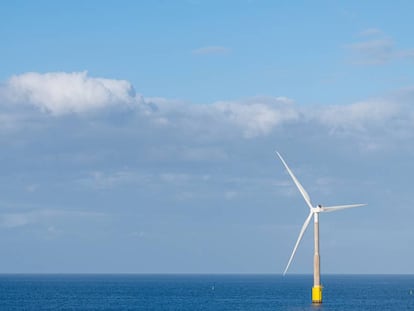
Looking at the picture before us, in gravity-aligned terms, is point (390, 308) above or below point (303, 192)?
below

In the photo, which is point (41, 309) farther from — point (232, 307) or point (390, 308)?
point (390, 308)

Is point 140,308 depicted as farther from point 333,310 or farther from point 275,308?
point 333,310

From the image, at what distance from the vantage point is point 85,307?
655 ft

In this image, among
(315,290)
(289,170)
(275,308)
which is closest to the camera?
(289,170)

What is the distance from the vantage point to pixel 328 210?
6870 inches

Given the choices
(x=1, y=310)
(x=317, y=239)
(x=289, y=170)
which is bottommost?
(x=1, y=310)

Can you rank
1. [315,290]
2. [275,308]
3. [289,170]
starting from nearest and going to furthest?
[289,170], [315,290], [275,308]

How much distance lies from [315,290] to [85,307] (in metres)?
59.4

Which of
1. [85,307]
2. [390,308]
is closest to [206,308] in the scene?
[85,307]

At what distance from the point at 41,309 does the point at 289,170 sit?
71515 millimetres

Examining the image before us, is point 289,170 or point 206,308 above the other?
point 289,170

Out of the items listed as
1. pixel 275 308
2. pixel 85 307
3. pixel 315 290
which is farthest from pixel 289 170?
pixel 85 307

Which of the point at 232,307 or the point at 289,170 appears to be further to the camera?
the point at 232,307

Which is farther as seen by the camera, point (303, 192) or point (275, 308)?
point (275, 308)
